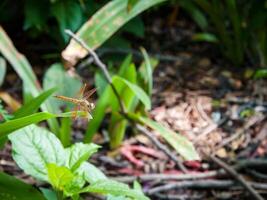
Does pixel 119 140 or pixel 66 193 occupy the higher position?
pixel 119 140

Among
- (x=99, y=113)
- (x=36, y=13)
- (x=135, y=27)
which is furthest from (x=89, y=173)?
(x=135, y=27)

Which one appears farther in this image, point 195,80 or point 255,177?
point 195,80

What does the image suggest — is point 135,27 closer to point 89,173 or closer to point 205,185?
point 205,185

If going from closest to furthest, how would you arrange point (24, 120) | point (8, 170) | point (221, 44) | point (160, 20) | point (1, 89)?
point (24, 120)
point (8, 170)
point (1, 89)
point (221, 44)
point (160, 20)

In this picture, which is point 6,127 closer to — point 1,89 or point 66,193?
point 66,193

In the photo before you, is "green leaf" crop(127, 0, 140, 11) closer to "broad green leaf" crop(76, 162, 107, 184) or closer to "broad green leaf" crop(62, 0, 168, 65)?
"broad green leaf" crop(62, 0, 168, 65)

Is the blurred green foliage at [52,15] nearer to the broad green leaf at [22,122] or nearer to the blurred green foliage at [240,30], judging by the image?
the blurred green foliage at [240,30]

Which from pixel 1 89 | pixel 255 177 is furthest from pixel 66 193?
pixel 1 89
